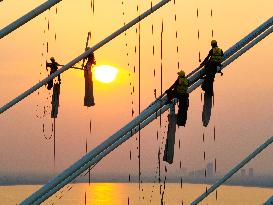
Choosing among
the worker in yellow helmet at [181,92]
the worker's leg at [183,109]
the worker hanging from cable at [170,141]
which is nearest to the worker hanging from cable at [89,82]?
the worker's leg at [183,109]

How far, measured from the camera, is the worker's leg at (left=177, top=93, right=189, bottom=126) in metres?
21.7

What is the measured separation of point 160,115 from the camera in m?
19.6

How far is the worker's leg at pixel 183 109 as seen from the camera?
21.7 metres

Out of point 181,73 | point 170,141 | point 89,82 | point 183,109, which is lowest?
point 170,141

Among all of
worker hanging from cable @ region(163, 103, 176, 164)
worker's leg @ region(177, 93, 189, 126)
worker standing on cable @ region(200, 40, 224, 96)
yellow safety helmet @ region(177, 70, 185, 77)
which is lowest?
worker hanging from cable @ region(163, 103, 176, 164)

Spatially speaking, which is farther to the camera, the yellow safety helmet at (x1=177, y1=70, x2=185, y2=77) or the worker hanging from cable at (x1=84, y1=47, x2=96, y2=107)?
the worker hanging from cable at (x1=84, y1=47, x2=96, y2=107)

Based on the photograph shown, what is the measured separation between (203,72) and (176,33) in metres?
2.14

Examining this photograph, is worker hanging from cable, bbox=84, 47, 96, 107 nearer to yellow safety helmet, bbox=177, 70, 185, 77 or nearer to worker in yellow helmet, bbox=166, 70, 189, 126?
worker in yellow helmet, bbox=166, 70, 189, 126

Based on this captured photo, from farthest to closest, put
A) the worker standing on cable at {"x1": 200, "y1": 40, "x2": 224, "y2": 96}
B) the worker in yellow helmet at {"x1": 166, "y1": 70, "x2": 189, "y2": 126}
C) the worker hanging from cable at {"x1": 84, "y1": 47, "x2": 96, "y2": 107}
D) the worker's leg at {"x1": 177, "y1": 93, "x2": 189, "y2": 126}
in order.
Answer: the worker hanging from cable at {"x1": 84, "y1": 47, "x2": 96, "y2": 107}, the worker standing on cable at {"x1": 200, "y1": 40, "x2": 224, "y2": 96}, the worker's leg at {"x1": 177, "y1": 93, "x2": 189, "y2": 126}, the worker in yellow helmet at {"x1": 166, "y1": 70, "x2": 189, "y2": 126}

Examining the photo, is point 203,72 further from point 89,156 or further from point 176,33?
point 89,156

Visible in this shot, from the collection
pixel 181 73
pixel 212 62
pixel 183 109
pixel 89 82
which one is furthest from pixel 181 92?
pixel 89 82

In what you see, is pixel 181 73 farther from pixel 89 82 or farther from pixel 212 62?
pixel 89 82

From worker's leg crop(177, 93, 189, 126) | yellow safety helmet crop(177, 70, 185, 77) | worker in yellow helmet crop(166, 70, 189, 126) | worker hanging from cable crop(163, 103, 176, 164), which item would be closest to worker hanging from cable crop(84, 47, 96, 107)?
worker's leg crop(177, 93, 189, 126)

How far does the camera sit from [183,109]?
22094 millimetres
